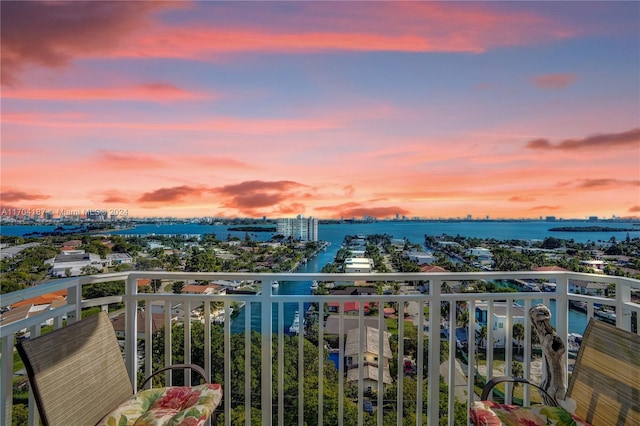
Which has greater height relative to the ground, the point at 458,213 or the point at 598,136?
the point at 598,136

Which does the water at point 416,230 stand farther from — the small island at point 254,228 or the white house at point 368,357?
the white house at point 368,357

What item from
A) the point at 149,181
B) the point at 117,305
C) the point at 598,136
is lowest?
the point at 117,305

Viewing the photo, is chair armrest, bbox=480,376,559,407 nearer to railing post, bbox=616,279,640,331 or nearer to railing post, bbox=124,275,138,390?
railing post, bbox=616,279,640,331

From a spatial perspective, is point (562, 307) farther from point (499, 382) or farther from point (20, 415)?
point (20, 415)

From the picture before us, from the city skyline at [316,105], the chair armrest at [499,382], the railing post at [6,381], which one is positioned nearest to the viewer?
the railing post at [6,381]

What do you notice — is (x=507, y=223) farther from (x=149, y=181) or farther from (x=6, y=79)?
(x=6, y=79)

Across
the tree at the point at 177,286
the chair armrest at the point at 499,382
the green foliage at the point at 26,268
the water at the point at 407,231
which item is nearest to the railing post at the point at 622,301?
the chair armrest at the point at 499,382

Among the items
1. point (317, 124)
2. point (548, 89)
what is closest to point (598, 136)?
point (548, 89)
